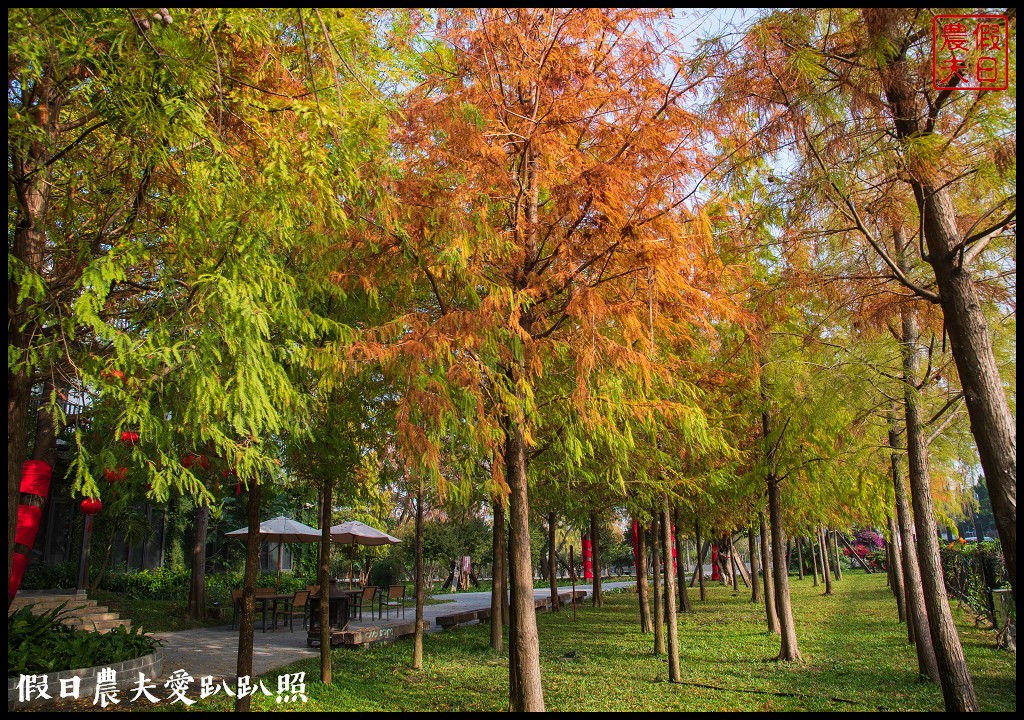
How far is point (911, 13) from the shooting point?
471 cm

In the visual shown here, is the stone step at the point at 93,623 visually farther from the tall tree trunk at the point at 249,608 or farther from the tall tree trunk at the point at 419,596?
the tall tree trunk at the point at 249,608

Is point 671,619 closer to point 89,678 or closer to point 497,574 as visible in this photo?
point 497,574

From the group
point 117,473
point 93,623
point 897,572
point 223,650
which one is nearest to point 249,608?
point 117,473

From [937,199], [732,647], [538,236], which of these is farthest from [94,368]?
[732,647]

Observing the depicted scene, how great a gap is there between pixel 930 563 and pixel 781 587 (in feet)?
10.8

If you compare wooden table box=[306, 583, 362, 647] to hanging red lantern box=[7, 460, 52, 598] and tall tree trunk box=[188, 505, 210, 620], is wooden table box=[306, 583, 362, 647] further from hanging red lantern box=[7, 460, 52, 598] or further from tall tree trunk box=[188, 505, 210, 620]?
hanging red lantern box=[7, 460, 52, 598]

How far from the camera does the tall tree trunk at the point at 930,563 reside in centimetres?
712

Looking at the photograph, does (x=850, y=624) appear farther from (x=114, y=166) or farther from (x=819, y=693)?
(x=114, y=166)

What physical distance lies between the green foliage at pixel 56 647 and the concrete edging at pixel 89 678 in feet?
0.47

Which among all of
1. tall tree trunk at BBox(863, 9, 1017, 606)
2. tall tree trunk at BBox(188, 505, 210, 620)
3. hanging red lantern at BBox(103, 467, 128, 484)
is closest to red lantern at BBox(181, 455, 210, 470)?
hanging red lantern at BBox(103, 467, 128, 484)

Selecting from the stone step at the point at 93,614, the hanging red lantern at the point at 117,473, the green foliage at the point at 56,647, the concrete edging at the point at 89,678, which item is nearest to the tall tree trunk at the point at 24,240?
the hanging red lantern at the point at 117,473
